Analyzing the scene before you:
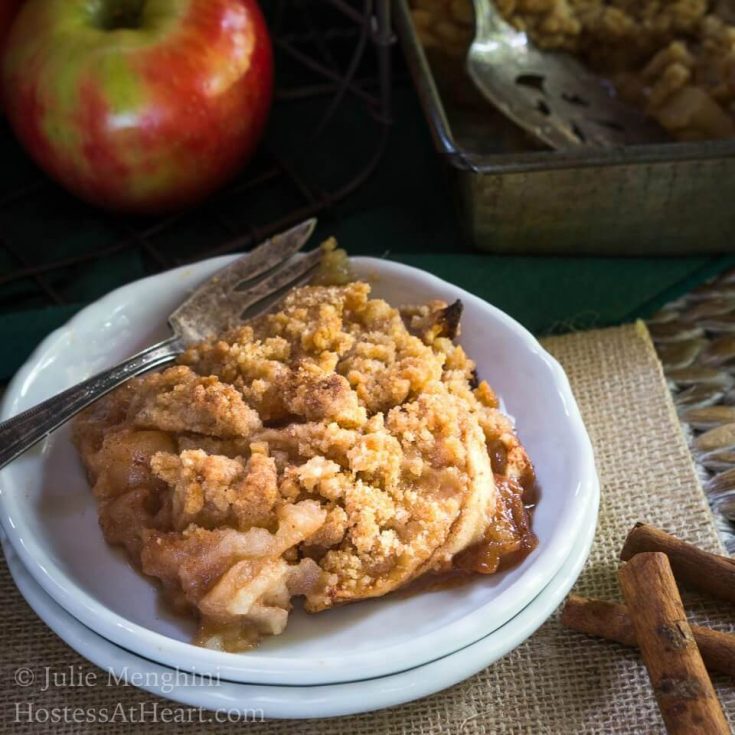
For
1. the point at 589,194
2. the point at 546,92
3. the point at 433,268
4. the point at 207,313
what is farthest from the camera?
the point at 546,92

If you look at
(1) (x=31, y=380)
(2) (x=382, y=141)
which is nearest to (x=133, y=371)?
(1) (x=31, y=380)

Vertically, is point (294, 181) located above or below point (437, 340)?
below

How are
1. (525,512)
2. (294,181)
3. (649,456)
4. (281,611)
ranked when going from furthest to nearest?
1. (294,181)
2. (649,456)
3. (525,512)
4. (281,611)

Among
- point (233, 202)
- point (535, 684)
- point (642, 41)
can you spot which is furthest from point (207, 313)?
point (642, 41)

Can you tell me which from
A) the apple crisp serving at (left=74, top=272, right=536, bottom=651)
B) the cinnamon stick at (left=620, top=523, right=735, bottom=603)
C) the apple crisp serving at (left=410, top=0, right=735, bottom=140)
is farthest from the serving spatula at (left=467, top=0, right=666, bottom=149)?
the cinnamon stick at (left=620, top=523, right=735, bottom=603)

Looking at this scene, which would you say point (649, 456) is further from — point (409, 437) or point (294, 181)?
point (294, 181)

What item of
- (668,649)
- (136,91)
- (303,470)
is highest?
(136,91)

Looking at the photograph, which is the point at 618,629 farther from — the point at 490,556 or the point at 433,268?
the point at 433,268
